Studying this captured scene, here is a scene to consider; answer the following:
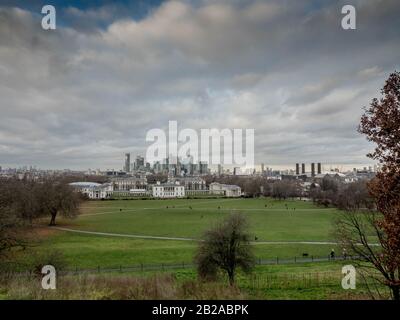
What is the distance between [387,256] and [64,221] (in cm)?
5770

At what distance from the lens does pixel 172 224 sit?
188ft

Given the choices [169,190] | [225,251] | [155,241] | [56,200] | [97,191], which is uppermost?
[56,200]

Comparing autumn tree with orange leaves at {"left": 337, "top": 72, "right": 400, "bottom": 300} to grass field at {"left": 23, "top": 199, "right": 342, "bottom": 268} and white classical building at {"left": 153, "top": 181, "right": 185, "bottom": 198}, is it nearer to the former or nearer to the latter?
grass field at {"left": 23, "top": 199, "right": 342, "bottom": 268}

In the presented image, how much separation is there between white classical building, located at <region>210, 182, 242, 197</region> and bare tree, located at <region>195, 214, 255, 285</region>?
387 feet

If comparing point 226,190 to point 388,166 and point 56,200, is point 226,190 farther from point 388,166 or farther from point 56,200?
point 388,166

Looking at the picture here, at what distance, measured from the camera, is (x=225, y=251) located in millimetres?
21703

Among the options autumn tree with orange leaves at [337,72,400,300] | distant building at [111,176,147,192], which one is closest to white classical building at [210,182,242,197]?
distant building at [111,176,147,192]

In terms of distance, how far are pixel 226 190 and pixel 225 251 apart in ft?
415

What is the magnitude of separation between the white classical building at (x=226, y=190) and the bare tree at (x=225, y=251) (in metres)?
118

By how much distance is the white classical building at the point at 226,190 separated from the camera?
143875 mm

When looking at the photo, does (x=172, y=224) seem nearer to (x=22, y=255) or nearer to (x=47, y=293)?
(x=22, y=255)

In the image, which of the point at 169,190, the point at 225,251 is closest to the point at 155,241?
the point at 225,251

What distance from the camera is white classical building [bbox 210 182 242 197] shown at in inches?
5664
